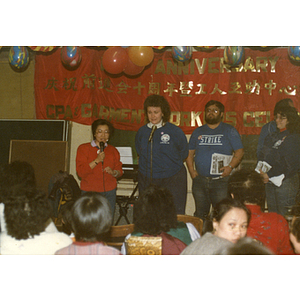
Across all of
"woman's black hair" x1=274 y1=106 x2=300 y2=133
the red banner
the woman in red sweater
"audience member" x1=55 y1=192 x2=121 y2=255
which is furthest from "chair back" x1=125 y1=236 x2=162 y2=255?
the red banner

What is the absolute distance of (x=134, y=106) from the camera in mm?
3863

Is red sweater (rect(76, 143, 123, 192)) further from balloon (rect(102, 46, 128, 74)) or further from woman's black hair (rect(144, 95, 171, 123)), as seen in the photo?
balloon (rect(102, 46, 128, 74))

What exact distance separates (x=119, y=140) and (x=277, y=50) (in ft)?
6.90

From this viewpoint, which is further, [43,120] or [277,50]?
[43,120]

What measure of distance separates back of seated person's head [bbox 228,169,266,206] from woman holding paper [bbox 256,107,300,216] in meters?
0.69

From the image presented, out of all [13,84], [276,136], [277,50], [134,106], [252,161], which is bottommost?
[252,161]

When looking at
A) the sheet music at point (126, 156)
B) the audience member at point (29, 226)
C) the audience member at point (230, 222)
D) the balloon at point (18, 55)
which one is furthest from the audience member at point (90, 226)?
the balloon at point (18, 55)

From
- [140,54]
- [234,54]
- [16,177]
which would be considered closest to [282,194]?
[234,54]

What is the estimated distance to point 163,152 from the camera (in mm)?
3254

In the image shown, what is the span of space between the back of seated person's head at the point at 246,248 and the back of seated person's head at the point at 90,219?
721mm

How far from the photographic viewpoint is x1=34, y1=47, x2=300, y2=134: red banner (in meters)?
3.59
